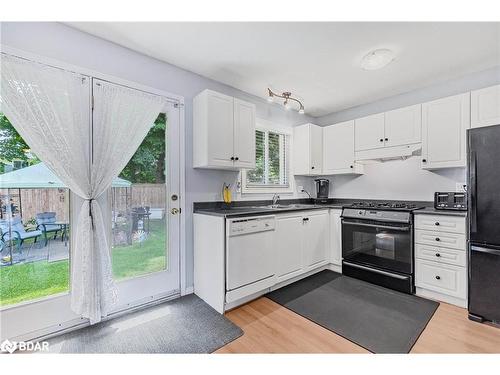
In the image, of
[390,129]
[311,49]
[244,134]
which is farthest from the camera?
[390,129]

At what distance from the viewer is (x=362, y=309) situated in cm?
218

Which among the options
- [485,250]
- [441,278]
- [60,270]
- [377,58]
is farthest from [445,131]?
[60,270]

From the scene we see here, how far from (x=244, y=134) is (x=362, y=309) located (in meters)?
2.20

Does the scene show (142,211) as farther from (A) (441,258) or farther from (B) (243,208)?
(A) (441,258)

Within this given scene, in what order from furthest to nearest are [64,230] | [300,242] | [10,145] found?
[300,242]
[64,230]
[10,145]

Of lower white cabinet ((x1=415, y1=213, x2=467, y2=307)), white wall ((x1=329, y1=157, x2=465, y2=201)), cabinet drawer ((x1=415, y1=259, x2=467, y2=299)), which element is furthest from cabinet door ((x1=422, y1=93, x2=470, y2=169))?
cabinet drawer ((x1=415, y1=259, x2=467, y2=299))

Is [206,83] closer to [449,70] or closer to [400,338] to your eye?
[449,70]

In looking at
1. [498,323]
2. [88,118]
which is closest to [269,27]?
[88,118]

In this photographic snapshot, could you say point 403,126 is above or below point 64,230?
above

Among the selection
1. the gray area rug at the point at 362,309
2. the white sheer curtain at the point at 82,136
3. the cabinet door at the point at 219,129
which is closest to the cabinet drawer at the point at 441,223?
the gray area rug at the point at 362,309

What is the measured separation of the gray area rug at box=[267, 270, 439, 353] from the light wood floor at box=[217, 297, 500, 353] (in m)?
0.08

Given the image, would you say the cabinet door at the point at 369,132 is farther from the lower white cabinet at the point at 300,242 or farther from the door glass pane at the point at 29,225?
the door glass pane at the point at 29,225
